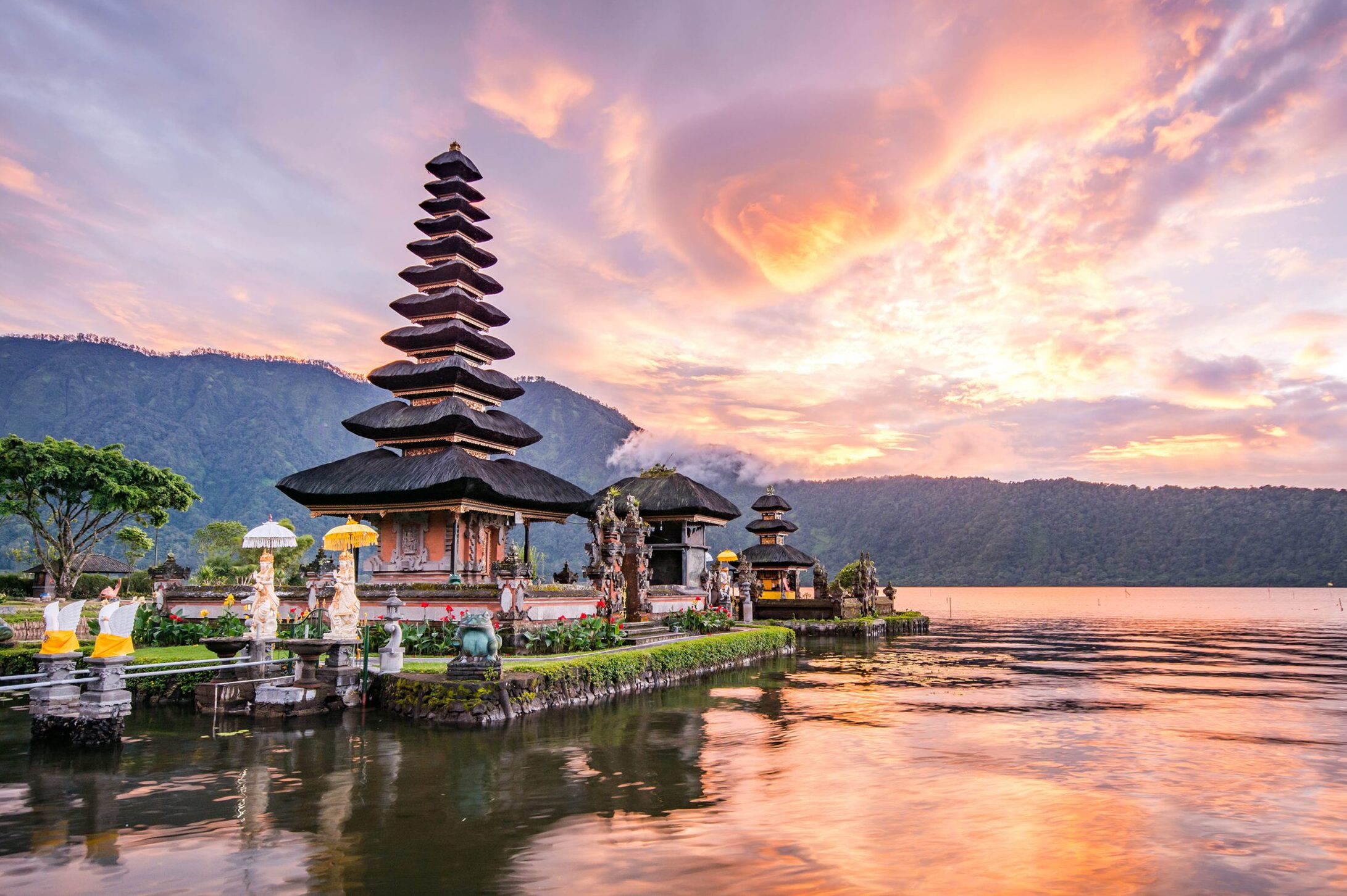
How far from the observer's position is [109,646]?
48.1 feet

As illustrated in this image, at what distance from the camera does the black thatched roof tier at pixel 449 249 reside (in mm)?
40594

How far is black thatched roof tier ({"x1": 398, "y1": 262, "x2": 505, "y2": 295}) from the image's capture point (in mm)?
39906

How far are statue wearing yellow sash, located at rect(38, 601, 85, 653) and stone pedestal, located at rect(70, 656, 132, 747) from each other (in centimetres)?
49

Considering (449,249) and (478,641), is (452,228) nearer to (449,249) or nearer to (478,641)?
(449,249)

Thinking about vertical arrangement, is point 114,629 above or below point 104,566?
below

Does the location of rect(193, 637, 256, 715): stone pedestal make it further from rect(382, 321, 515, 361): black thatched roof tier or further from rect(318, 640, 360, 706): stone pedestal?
rect(382, 321, 515, 361): black thatched roof tier

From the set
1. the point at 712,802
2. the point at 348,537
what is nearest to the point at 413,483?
the point at 348,537

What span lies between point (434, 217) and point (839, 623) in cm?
3247

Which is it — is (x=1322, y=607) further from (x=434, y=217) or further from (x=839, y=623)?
(x=434, y=217)

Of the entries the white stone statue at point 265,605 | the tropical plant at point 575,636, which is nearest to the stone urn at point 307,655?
the white stone statue at point 265,605

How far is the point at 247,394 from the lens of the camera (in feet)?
617

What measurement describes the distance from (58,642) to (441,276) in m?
27.9

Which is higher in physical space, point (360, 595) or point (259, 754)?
point (360, 595)

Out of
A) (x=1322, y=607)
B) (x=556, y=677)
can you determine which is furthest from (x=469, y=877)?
(x=1322, y=607)
